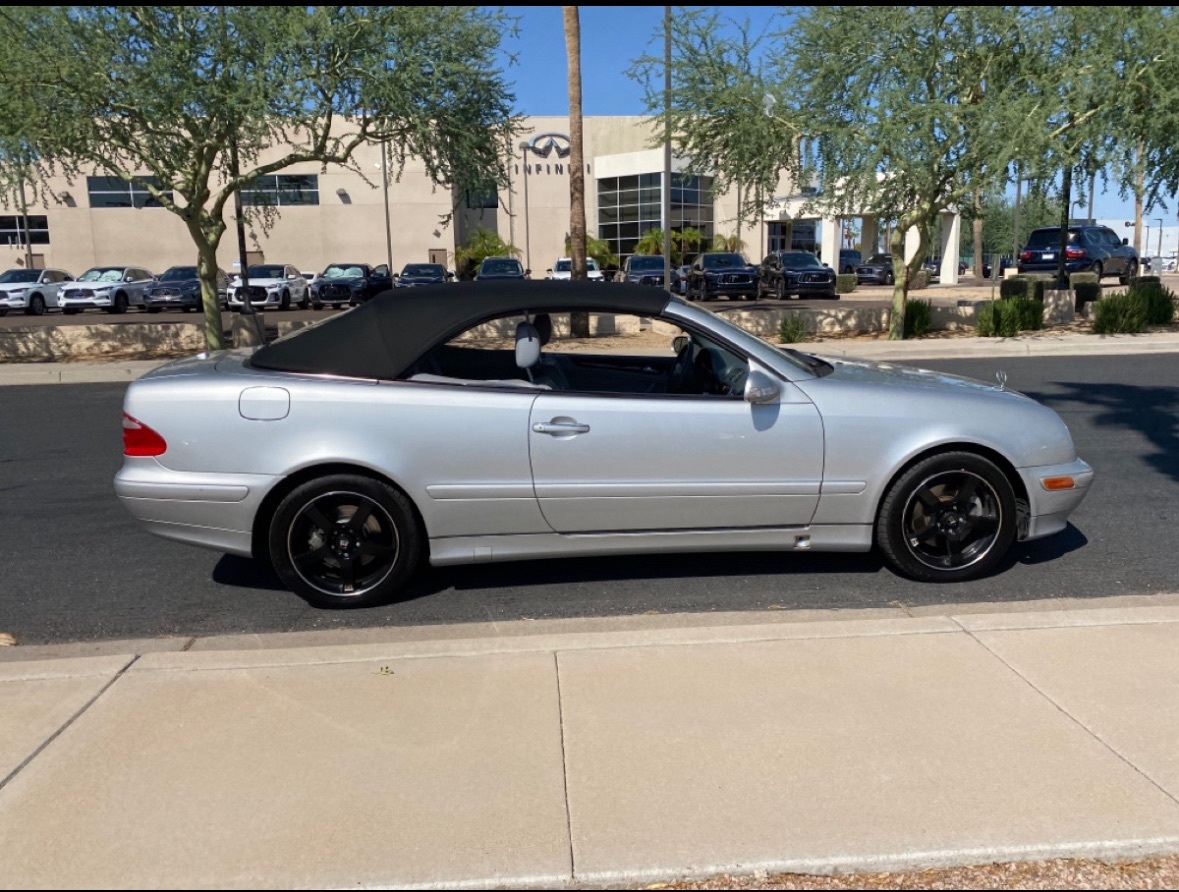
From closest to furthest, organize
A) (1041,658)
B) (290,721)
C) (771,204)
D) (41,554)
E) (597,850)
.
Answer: (597,850) → (290,721) → (1041,658) → (41,554) → (771,204)

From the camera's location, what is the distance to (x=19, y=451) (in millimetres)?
9633

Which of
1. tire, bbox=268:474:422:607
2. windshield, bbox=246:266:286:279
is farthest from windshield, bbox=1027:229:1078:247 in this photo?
tire, bbox=268:474:422:607

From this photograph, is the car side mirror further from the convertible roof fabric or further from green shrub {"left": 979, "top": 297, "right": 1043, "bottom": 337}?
green shrub {"left": 979, "top": 297, "right": 1043, "bottom": 337}

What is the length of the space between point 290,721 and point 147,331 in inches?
724

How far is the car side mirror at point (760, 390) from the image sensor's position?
16.6 feet

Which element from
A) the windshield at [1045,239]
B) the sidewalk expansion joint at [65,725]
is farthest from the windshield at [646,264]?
the sidewalk expansion joint at [65,725]

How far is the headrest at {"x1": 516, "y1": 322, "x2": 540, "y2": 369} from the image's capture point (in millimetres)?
5160

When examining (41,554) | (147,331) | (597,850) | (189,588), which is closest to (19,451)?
(41,554)

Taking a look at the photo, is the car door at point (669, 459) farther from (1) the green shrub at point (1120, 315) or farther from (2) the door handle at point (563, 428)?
(1) the green shrub at point (1120, 315)

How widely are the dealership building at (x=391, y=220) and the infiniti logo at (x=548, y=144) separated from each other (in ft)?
0.27

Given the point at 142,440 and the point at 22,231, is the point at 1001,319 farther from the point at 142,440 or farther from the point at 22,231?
the point at 22,231

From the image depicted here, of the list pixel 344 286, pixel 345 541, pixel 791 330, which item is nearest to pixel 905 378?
pixel 345 541

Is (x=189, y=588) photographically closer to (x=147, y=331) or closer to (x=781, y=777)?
(x=781, y=777)

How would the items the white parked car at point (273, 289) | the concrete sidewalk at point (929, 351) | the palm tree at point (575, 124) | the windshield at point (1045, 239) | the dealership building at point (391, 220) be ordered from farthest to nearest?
the dealership building at point (391, 220), the white parked car at point (273, 289), the windshield at point (1045, 239), the palm tree at point (575, 124), the concrete sidewalk at point (929, 351)
